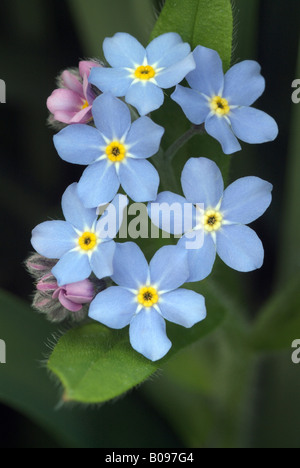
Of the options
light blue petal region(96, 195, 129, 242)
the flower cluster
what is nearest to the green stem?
the flower cluster

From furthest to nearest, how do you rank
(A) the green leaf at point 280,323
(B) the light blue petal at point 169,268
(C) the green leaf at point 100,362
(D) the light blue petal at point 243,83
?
(A) the green leaf at point 280,323
(D) the light blue petal at point 243,83
(B) the light blue petal at point 169,268
(C) the green leaf at point 100,362

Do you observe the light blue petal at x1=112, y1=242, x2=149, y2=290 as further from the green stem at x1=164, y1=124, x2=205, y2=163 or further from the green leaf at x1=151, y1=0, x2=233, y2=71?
the green leaf at x1=151, y1=0, x2=233, y2=71

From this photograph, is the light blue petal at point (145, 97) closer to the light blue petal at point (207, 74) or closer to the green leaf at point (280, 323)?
the light blue petal at point (207, 74)

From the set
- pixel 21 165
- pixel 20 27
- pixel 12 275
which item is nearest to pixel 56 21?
pixel 20 27

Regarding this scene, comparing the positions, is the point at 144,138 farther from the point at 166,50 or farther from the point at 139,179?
the point at 166,50

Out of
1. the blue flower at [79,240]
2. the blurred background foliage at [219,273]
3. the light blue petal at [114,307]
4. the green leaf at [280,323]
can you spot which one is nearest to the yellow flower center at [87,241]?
the blue flower at [79,240]

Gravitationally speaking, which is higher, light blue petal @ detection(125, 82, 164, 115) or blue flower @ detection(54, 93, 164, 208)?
light blue petal @ detection(125, 82, 164, 115)
